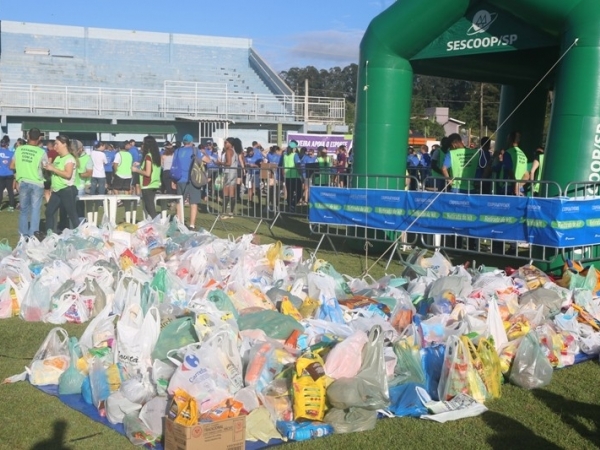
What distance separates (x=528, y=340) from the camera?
5.95m

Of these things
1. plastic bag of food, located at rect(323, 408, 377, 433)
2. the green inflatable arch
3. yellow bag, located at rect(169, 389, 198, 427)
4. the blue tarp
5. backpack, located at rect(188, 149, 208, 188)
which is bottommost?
the blue tarp

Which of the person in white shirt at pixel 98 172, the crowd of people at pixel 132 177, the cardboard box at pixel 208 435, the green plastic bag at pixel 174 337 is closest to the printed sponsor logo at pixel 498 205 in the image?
the crowd of people at pixel 132 177

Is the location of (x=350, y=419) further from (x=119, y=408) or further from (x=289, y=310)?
(x=289, y=310)

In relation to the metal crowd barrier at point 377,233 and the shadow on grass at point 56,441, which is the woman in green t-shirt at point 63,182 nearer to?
the metal crowd barrier at point 377,233

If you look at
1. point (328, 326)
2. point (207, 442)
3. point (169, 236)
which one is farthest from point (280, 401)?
point (169, 236)

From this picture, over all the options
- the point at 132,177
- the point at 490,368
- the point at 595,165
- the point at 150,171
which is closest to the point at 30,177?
the point at 150,171

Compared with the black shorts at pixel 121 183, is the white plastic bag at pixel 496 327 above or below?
below

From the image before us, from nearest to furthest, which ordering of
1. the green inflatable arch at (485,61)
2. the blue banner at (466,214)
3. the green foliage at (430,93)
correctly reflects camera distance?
the blue banner at (466,214) < the green inflatable arch at (485,61) < the green foliage at (430,93)

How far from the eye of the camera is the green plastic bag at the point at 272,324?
5.99m

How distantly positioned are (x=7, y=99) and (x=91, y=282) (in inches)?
1095

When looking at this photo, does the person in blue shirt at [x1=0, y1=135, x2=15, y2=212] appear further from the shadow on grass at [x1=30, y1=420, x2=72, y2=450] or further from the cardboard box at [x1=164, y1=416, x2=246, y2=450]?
the cardboard box at [x1=164, y1=416, x2=246, y2=450]

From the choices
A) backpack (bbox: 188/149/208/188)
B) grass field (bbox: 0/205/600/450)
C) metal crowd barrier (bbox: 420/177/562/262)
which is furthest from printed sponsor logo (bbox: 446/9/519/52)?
grass field (bbox: 0/205/600/450)

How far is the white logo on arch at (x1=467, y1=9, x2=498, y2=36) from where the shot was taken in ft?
37.3

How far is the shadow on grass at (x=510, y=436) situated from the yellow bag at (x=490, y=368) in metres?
0.33
